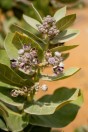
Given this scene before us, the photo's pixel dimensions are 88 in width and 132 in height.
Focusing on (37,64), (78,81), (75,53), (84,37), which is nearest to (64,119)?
(37,64)

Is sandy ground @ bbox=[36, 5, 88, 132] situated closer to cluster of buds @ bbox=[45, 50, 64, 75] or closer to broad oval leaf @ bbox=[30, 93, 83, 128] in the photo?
broad oval leaf @ bbox=[30, 93, 83, 128]

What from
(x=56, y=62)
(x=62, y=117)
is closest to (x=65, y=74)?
(x=56, y=62)

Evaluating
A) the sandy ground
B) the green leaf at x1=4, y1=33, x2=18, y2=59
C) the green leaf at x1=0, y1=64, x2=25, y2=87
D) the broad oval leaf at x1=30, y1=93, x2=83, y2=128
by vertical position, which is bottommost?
the sandy ground

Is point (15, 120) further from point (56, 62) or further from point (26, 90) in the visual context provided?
point (56, 62)

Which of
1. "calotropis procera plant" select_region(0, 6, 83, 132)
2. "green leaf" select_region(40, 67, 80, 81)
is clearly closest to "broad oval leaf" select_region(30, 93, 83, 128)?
"calotropis procera plant" select_region(0, 6, 83, 132)

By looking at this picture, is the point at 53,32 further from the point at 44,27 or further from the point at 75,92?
the point at 75,92

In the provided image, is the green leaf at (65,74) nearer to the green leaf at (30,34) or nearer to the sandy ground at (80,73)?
the green leaf at (30,34)

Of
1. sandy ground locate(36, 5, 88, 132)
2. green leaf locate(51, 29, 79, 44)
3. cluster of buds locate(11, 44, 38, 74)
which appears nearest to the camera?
cluster of buds locate(11, 44, 38, 74)

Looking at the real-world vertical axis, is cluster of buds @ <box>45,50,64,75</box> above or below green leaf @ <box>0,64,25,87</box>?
above
